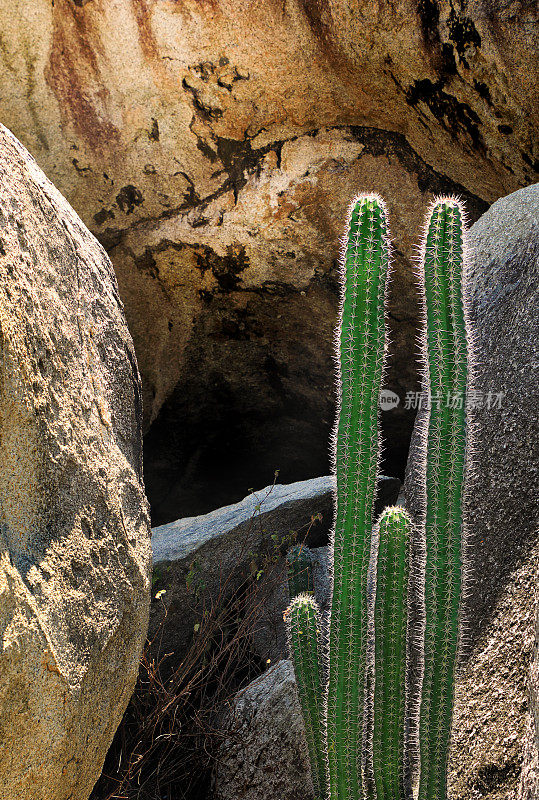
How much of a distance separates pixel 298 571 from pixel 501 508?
0.86 m

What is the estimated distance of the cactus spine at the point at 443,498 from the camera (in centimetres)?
183

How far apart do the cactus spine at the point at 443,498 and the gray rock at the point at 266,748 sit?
43 cm

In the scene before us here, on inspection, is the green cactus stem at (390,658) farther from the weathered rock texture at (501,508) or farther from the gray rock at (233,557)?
the gray rock at (233,557)

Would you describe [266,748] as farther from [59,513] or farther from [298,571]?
[59,513]

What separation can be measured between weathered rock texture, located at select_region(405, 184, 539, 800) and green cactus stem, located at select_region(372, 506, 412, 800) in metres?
0.20

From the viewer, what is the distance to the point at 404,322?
3691 mm

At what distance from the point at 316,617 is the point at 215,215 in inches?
84.4

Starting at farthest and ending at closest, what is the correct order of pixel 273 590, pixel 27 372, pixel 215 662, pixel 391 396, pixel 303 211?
pixel 391 396, pixel 303 211, pixel 273 590, pixel 215 662, pixel 27 372

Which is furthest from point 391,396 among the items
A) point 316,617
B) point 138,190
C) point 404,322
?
point 316,617

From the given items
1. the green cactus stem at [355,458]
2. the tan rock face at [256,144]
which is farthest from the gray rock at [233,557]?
the tan rock face at [256,144]

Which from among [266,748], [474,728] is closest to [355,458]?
[474,728]

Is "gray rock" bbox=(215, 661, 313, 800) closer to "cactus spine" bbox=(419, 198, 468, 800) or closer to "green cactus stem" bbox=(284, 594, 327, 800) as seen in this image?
"green cactus stem" bbox=(284, 594, 327, 800)

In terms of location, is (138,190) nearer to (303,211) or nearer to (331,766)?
(303,211)

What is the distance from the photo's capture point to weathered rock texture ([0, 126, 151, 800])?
4.72 ft
